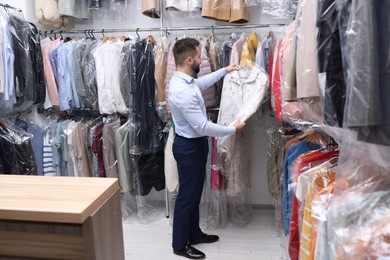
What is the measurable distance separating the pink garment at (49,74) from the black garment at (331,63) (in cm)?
250

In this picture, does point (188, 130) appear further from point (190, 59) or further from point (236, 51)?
point (236, 51)

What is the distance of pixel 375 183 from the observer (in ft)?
2.99

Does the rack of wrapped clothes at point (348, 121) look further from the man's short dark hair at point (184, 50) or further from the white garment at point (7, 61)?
the white garment at point (7, 61)

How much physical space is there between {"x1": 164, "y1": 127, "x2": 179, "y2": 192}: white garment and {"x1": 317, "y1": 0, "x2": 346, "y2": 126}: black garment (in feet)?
5.89

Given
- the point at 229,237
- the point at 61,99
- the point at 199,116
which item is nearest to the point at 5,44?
the point at 61,99

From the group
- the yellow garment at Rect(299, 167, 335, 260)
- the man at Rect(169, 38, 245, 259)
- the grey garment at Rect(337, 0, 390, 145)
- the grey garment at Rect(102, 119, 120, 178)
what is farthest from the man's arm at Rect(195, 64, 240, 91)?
the grey garment at Rect(337, 0, 390, 145)

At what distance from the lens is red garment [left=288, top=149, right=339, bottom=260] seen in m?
1.46

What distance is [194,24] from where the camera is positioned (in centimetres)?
307

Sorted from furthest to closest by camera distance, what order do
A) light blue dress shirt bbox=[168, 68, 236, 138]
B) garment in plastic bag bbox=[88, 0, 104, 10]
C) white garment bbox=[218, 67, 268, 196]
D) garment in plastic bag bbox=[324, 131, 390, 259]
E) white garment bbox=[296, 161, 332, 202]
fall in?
1. garment in plastic bag bbox=[88, 0, 104, 10]
2. white garment bbox=[218, 67, 268, 196]
3. light blue dress shirt bbox=[168, 68, 236, 138]
4. white garment bbox=[296, 161, 332, 202]
5. garment in plastic bag bbox=[324, 131, 390, 259]

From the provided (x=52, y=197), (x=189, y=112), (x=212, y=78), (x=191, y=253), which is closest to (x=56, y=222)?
(x=52, y=197)

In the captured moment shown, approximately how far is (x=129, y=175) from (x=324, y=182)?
2068 mm

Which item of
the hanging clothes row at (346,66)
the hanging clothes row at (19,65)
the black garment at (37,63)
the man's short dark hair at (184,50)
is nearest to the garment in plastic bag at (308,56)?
the hanging clothes row at (346,66)

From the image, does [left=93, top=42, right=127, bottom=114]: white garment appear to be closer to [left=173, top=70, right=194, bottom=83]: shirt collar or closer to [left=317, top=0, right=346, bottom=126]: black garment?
[left=173, top=70, right=194, bottom=83]: shirt collar

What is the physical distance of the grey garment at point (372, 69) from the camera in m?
0.75
